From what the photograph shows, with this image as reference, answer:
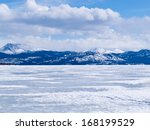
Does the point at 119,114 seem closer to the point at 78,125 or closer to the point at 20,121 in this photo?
the point at 78,125

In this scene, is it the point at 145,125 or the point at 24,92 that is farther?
the point at 24,92

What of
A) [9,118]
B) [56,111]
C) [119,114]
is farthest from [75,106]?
[9,118]

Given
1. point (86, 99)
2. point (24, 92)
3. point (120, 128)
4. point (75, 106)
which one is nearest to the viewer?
point (120, 128)

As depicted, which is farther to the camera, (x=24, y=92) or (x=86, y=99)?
(x=24, y=92)

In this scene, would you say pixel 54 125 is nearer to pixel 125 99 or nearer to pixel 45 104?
pixel 45 104

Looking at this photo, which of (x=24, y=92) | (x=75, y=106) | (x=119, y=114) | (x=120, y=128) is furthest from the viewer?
(x=24, y=92)

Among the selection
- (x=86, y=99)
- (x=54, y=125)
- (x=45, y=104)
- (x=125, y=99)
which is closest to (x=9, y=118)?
(x=54, y=125)

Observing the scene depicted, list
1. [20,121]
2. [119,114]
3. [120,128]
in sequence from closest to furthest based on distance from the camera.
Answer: [120,128], [20,121], [119,114]
